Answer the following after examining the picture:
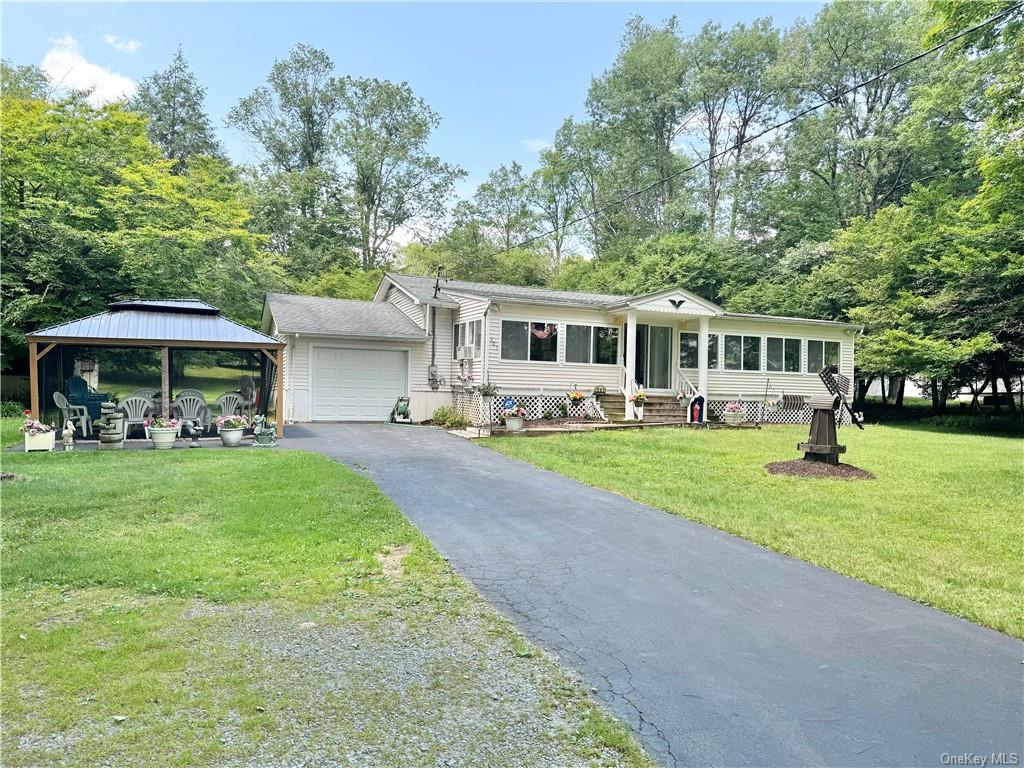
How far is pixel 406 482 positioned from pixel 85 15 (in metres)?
12.7

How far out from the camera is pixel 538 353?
53.6ft

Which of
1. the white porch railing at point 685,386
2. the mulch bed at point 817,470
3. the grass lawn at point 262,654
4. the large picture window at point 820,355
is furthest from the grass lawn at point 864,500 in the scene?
the large picture window at point 820,355

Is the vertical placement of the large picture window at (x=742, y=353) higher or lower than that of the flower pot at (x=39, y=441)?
higher

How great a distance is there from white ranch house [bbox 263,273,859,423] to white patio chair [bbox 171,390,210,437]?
351cm

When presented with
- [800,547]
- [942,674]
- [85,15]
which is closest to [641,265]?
[85,15]

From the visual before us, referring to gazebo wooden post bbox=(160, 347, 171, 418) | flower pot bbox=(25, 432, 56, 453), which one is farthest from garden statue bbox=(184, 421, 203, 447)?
flower pot bbox=(25, 432, 56, 453)

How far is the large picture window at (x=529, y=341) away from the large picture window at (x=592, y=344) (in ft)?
1.53

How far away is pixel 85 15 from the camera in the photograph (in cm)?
1250

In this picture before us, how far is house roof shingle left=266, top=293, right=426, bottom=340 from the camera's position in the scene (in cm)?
1658

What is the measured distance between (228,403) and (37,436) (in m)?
3.53

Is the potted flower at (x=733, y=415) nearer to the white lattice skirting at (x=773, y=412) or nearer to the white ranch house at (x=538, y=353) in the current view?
the white ranch house at (x=538, y=353)

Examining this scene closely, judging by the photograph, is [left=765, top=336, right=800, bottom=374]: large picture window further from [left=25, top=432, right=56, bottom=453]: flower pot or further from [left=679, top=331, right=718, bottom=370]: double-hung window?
[left=25, top=432, right=56, bottom=453]: flower pot

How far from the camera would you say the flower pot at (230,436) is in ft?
37.9

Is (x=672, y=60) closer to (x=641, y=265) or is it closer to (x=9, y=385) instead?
(x=641, y=265)
